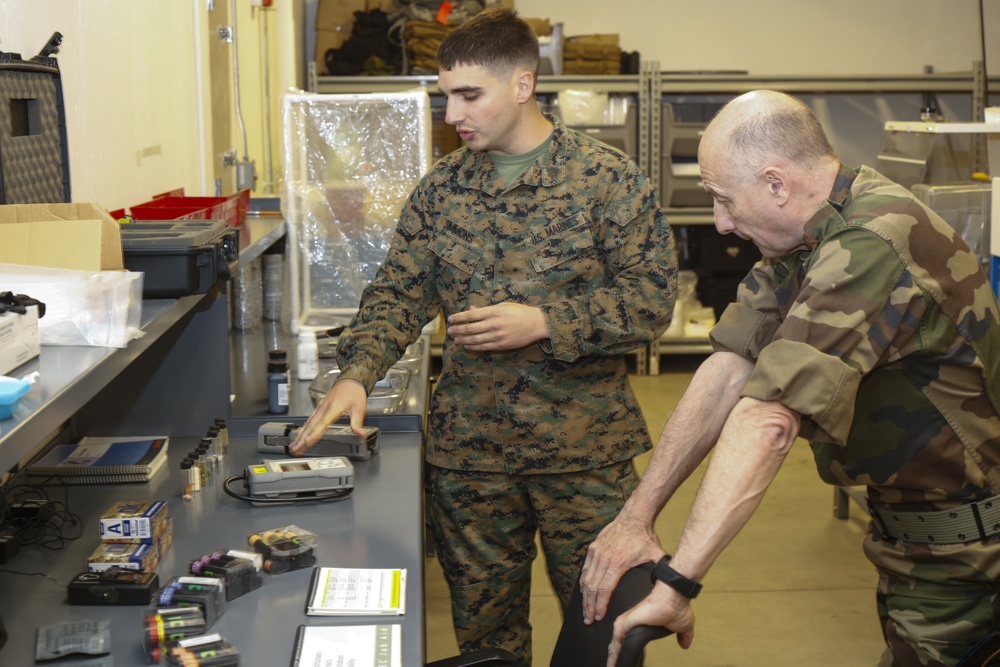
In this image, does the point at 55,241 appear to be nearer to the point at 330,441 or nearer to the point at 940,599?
the point at 330,441

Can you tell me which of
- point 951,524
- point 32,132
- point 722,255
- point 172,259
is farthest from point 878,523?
point 722,255

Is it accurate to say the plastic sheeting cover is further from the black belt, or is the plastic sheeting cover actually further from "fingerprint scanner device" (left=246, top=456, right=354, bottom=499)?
the black belt

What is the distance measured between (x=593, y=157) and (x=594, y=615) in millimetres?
1112

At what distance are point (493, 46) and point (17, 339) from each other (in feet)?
4.36

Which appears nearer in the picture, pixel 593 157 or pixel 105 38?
pixel 593 157

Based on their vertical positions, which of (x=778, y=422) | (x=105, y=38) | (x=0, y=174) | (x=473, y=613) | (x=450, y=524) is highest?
(x=105, y=38)

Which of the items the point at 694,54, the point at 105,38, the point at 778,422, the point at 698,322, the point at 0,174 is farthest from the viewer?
the point at 694,54

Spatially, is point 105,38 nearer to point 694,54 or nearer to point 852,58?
point 694,54

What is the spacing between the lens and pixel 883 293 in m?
1.49

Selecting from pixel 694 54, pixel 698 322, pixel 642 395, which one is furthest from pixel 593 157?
pixel 694 54

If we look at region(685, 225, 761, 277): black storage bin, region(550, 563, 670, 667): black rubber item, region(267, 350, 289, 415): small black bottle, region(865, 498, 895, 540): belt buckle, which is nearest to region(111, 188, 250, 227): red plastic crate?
region(267, 350, 289, 415): small black bottle

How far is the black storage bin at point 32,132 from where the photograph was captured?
5.48 ft

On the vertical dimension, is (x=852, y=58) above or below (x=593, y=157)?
above

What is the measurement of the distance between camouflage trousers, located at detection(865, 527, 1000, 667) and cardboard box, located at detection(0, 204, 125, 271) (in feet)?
4.32
